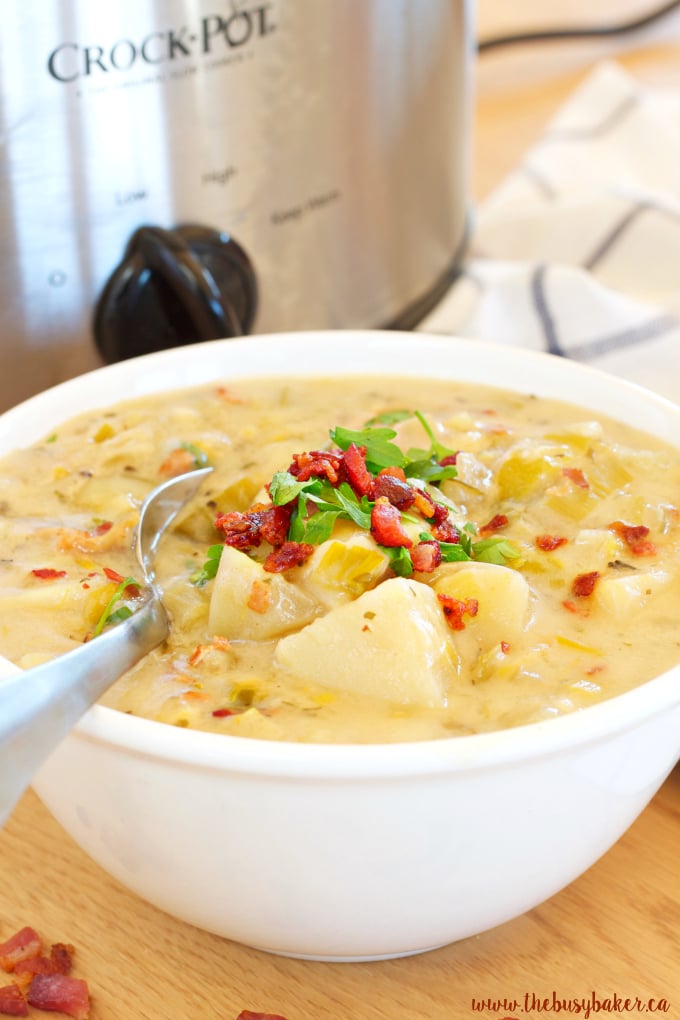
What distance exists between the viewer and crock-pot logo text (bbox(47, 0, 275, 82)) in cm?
156

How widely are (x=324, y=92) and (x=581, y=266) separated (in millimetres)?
1002

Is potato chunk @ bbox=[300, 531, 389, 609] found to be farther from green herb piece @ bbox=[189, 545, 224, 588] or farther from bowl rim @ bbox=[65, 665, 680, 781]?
bowl rim @ bbox=[65, 665, 680, 781]

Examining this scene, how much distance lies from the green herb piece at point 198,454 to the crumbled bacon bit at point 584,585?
54 cm

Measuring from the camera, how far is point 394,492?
4.28ft

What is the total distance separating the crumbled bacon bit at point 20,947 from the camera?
1189 millimetres

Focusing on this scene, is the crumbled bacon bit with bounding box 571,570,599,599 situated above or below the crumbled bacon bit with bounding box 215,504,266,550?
below

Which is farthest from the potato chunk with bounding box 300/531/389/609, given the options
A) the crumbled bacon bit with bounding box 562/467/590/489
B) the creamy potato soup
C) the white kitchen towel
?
the white kitchen towel

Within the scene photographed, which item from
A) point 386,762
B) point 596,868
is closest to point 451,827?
point 386,762

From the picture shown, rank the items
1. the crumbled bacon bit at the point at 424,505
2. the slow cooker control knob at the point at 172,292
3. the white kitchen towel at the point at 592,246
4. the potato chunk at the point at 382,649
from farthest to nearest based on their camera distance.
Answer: the white kitchen towel at the point at 592,246, the slow cooker control knob at the point at 172,292, the crumbled bacon bit at the point at 424,505, the potato chunk at the point at 382,649

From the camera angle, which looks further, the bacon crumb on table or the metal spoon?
the bacon crumb on table

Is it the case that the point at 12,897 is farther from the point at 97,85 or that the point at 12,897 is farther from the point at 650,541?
the point at 97,85

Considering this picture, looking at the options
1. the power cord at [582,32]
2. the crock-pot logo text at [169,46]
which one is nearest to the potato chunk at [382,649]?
the crock-pot logo text at [169,46]

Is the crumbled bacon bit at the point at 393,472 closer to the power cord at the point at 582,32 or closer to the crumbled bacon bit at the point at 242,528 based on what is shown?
the crumbled bacon bit at the point at 242,528

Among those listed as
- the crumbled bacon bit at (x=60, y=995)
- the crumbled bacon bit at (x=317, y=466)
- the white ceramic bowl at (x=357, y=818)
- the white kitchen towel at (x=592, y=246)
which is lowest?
the crumbled bacon bit at (x=60, y=995)
